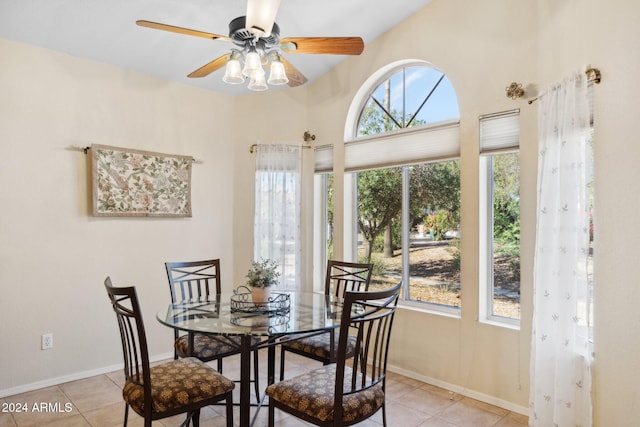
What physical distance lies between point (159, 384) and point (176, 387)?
0.09m

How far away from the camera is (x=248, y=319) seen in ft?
7.45

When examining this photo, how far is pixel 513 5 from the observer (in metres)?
2.75

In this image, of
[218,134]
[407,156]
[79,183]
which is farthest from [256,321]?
[218,134]

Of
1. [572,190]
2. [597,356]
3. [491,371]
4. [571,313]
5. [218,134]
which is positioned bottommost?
[491,371]

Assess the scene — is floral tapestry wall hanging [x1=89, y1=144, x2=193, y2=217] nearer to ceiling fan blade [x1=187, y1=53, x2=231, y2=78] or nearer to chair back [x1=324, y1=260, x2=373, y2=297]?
ceiling fan blade [x1=187, y1=53, x2=231, y2=78]

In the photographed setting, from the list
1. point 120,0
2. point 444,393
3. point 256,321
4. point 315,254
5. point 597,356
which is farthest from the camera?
point 315,254

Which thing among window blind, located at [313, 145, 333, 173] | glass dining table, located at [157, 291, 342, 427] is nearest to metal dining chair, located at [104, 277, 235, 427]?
glass dining table, located at [157, 291, 342, 427]

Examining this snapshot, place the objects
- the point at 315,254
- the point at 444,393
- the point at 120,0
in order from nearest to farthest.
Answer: the point at 120,0 < the point at 444,393 < the point at 315,254

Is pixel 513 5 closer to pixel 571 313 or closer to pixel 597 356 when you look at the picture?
pixel 571 313

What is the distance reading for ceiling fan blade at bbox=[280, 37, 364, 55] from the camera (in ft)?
7.47

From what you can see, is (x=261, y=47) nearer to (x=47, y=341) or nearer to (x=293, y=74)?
(x=293, y=74)

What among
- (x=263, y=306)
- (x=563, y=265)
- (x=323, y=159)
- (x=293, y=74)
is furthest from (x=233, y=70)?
(x=563, y=265)

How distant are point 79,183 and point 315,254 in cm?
218

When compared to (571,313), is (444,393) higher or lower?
lower
